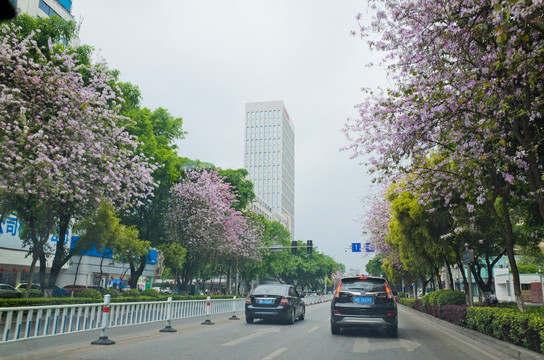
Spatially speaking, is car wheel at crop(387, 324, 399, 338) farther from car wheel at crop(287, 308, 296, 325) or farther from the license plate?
car wheel at crop(287, 308, 296, 325)

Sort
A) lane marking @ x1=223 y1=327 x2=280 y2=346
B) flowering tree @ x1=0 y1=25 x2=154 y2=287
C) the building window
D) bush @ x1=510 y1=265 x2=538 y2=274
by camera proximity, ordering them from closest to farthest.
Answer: lane marking @ x1=223 y1=327 x2=280 y2=346, flowering tree @ x1=0 y1=25 x2=154 y2=287, the building window, bush @ x1=510 y1=265 x2=538 y2=274

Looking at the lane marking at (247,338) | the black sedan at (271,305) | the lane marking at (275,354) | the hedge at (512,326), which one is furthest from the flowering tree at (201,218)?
the lane marking at (275,354)

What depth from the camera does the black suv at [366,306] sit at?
37.8 feet

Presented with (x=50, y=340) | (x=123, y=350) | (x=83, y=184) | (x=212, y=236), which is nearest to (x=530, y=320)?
(x=123, y=350)

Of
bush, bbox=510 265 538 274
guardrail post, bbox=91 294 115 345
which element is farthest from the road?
bush, bbox=510 265 538 274

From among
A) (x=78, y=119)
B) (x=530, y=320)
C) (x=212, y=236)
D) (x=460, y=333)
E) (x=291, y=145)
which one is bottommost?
(x=460, y=333)

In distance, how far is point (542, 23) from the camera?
6.27 meters

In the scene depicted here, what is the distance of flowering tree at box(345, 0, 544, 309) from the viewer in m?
7.10

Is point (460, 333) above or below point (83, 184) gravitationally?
below

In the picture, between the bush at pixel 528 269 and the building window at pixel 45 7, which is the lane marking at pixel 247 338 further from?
the bush at pixel 528 269

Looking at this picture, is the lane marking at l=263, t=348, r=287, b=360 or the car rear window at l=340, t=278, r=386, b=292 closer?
the lane marking at l=263, t=348, r=287, b=360

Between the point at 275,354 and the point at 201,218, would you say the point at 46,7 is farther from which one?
the point at 275,354

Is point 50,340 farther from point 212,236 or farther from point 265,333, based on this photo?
point 212,236

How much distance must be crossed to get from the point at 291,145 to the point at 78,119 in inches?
6284
